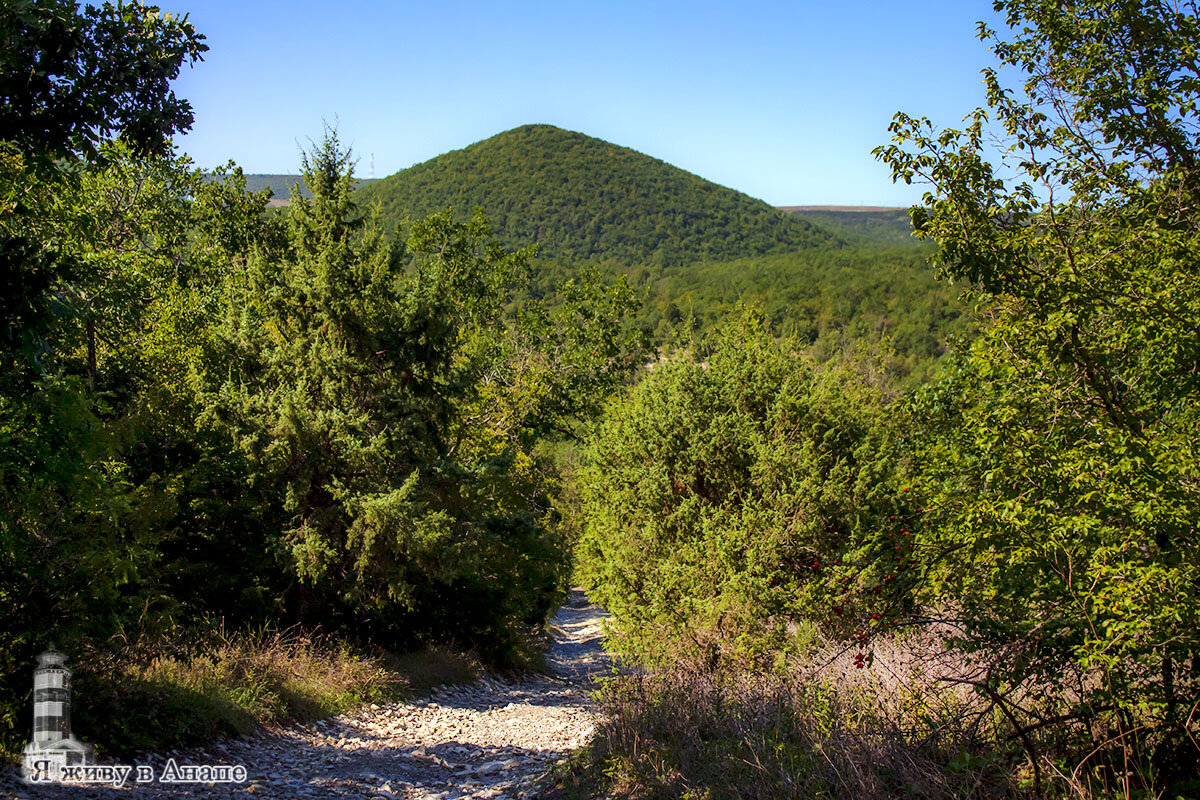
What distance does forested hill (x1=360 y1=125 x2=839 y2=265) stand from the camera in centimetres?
9500

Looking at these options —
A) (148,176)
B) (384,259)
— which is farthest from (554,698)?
(148,176)

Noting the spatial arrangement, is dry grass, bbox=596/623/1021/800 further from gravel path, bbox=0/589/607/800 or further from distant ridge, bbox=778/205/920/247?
distant ridge, bbox=778/205/920/247

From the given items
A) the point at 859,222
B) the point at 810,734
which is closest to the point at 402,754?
the point at 810,734

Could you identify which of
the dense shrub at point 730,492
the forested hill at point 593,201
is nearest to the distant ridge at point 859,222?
the forested hill at point 593,201

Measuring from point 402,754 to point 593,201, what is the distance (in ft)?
359

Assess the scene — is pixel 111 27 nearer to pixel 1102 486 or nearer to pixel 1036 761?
pixel 1102 486

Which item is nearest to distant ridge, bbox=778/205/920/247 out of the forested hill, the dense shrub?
the forested hill

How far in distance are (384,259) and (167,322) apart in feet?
14.0

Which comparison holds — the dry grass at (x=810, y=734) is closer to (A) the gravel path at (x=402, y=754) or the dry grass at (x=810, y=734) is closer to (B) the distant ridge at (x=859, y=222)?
(A) the gravel path at (x=402, y=754)

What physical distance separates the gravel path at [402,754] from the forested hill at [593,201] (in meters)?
67.8

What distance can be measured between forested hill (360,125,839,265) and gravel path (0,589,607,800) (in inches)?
2671

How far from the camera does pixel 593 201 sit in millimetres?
113438

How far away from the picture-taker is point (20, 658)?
687cm

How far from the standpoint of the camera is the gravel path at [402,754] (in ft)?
23.4
